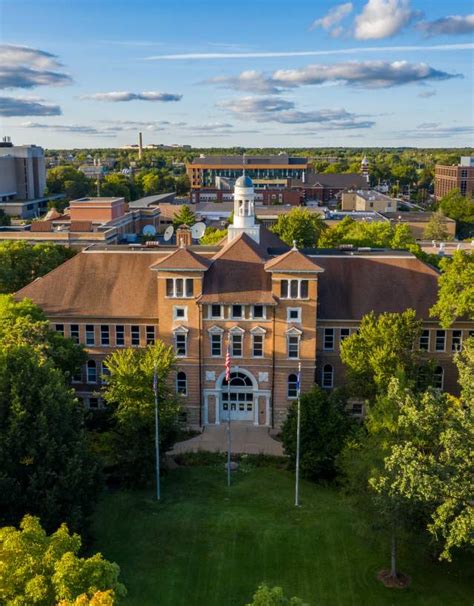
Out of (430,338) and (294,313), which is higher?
(294,313)

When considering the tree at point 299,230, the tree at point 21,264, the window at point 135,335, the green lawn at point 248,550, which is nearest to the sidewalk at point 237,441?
the green lawn at point 248,550

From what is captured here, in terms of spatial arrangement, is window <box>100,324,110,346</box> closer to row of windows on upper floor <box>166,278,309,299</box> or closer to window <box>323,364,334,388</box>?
row of windows on upper floor <box>166,278,309,299</box>

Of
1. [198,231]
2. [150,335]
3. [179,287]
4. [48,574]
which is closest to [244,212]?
[179,287]

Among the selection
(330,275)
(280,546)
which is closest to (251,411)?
(330,275)

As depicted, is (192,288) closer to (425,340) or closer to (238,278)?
(238,278)

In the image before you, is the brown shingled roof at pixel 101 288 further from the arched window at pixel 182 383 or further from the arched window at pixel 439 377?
the arched window at pixel 439 377
